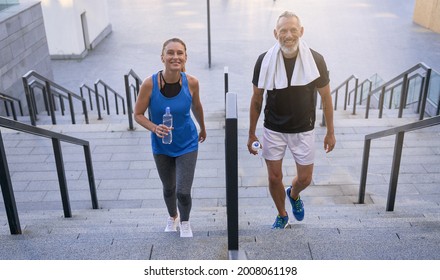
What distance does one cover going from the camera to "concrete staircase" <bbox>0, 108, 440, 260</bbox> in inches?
113

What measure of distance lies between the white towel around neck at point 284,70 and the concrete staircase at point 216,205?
101 centimetres

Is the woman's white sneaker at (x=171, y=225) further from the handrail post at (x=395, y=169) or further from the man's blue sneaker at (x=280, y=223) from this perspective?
the handrail post at (x=395, y=169)

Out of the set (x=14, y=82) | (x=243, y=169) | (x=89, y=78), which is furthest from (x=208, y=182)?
(x=89, y=78)

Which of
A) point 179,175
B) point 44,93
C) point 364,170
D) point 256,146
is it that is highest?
point 256,146

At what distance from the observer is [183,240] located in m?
3.05

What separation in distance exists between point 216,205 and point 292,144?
6.61 ft

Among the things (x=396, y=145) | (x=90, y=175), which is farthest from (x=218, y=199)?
(x=396, y=145)

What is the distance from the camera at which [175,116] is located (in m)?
3.30

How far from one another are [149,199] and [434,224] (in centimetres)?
304

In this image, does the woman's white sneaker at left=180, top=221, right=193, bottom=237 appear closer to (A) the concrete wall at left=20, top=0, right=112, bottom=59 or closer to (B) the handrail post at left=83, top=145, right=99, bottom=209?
(B) the handrail post at left=83, top=145, right=99, bottom=209

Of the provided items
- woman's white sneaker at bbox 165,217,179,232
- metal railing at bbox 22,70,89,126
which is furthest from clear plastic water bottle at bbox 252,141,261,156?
metal railing at bbox 22,70,89,126

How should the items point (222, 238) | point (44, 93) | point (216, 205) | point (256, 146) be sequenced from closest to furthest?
point (222, 238), point (256, 146), point (216, 205), point (44, 93)

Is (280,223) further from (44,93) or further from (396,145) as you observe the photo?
(44,93)

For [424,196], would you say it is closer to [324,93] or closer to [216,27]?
[324,93]
